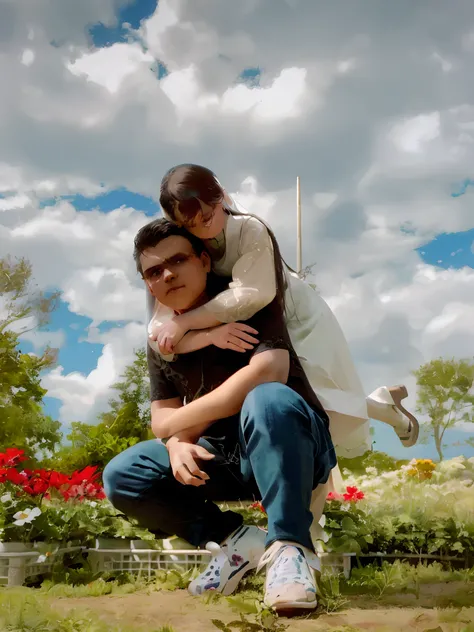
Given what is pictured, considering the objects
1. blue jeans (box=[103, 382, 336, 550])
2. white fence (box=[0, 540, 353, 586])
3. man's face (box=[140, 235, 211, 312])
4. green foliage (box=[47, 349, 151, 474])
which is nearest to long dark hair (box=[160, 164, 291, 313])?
man's face (box=[140, 235, 211, 312])

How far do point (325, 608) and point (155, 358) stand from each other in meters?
1.11

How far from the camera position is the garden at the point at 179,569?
1.91 meters

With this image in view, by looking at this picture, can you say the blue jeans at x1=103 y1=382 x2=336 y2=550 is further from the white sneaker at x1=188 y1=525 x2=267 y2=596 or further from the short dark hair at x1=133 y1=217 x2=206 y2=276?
the short dark hair at x1=133 y1=217 x2=206 y2=276

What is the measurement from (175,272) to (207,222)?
0.22 m

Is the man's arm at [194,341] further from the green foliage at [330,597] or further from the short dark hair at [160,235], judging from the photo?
the green foliage at [330,597]

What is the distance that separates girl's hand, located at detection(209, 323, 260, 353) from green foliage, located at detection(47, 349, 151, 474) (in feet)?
21.7

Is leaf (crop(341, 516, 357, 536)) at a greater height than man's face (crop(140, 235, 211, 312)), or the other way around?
man's face (crop(140, 235, 211, 312))

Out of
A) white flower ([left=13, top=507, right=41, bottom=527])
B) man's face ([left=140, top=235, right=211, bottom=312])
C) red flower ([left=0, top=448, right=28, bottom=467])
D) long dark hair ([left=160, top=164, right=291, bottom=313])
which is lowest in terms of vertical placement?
white flower ([left=13, top=507, right=41, bottom=527])

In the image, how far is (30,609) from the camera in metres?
1.93

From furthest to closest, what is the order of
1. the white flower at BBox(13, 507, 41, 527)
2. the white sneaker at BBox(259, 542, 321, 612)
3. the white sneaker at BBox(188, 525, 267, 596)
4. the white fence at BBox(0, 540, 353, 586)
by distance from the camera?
the white flower at BBox(13, 507, 41, 527) → the white fence at BBox(0, 540, 353, 586) → the white sneaker at BBox(188, 525, 267, 596) → the white sneaker at BBox(259, 542, 321, 612)

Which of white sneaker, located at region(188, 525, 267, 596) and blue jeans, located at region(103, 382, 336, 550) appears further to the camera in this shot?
white sneaker, located at region(188, 525, 267, 596)

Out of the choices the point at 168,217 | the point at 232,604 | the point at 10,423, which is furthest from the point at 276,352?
the point at 10,423

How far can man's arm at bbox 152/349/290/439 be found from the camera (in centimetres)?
228

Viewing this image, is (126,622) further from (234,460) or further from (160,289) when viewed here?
(160,289)
